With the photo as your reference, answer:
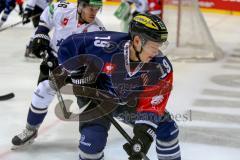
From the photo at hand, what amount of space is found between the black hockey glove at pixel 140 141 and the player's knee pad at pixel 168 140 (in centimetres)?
21

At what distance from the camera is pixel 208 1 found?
29.7ft

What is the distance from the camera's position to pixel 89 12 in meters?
2.59

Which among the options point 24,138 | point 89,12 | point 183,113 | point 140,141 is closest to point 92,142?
point 140,141

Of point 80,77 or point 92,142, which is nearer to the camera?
point 92,142

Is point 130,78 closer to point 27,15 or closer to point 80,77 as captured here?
point 80,77

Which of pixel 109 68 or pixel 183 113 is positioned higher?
pixel 109 68

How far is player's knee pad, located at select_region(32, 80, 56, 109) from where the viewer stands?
276 cm

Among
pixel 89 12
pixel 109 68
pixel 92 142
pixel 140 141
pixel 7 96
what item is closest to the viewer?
pixel 140 141

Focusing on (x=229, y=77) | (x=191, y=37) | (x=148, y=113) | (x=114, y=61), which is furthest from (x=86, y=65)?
(x=191, y=37)

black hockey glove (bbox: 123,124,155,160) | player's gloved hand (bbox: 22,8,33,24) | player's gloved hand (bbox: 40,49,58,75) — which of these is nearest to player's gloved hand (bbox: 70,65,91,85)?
black hockey glove (bbox: 123,124,155,160)

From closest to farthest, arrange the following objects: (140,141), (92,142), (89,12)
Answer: (140,141)
(92,142)
(89,12)

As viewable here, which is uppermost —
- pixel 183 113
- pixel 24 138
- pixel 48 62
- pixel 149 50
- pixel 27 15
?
pixel 149 50

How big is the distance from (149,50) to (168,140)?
1.43ft

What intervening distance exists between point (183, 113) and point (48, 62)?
1.31m
